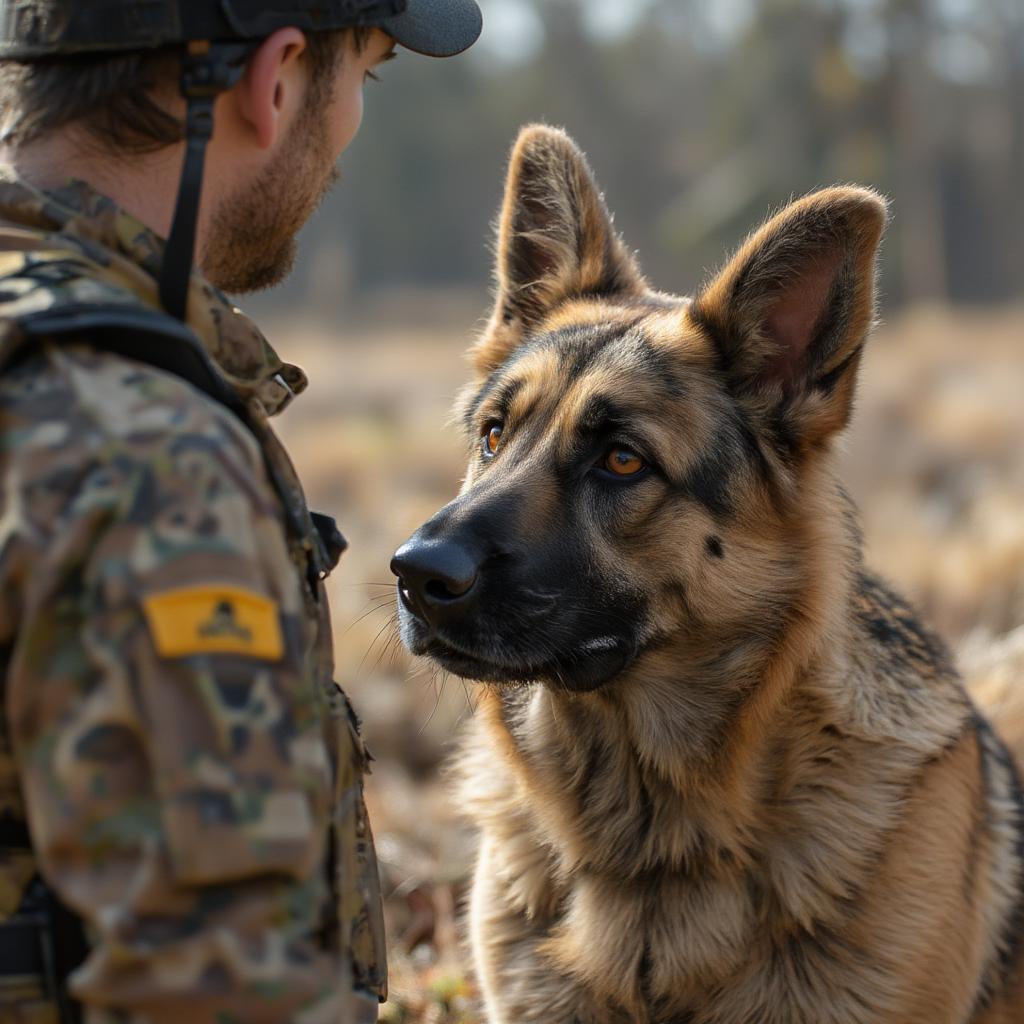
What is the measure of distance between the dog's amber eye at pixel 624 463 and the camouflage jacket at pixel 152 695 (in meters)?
1.59

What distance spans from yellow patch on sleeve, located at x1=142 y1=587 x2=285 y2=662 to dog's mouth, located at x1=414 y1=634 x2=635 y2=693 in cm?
128

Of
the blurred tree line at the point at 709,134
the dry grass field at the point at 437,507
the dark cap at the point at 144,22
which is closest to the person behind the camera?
the dark cap at the point at 144,22

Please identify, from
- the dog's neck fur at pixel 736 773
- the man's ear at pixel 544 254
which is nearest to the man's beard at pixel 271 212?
the man's ear at pixel 544 254

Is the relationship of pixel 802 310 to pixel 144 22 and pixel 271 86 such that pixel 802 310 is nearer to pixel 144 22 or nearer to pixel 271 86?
pixel 271 86

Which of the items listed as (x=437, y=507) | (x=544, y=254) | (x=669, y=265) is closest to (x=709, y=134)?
(x=669, y=265)

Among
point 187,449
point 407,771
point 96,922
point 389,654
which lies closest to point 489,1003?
point 96,922

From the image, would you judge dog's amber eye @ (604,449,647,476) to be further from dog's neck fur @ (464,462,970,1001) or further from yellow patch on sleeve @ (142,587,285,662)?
yellow patch on sleeve @ (142,587,285,662)

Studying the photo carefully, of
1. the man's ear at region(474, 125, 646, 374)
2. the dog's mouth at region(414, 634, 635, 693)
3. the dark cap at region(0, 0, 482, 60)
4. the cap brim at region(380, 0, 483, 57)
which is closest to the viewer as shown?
the dark cap at region(0, 0, 482, 60)

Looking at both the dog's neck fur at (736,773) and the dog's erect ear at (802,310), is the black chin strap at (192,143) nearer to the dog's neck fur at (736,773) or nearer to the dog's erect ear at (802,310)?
the dog's erect ear at (802,310)

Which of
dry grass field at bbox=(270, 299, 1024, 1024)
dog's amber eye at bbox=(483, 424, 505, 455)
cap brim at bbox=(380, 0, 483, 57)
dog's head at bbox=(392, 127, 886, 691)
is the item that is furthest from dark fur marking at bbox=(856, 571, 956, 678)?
cap brim at bbox=(380, 0, 483, 57)

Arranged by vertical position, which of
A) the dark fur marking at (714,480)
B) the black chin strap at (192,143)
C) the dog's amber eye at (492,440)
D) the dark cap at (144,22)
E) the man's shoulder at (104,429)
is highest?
the dark cap at (144,22)

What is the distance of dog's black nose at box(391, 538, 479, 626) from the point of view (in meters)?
2.83

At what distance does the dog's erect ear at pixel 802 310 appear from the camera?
3.17 metres

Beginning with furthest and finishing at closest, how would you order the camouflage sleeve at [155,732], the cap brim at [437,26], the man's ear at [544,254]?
1. the man's ear at [544,254]
2. the cap brim at [437,26]
3. the camouflage sleeve at [155,732]
